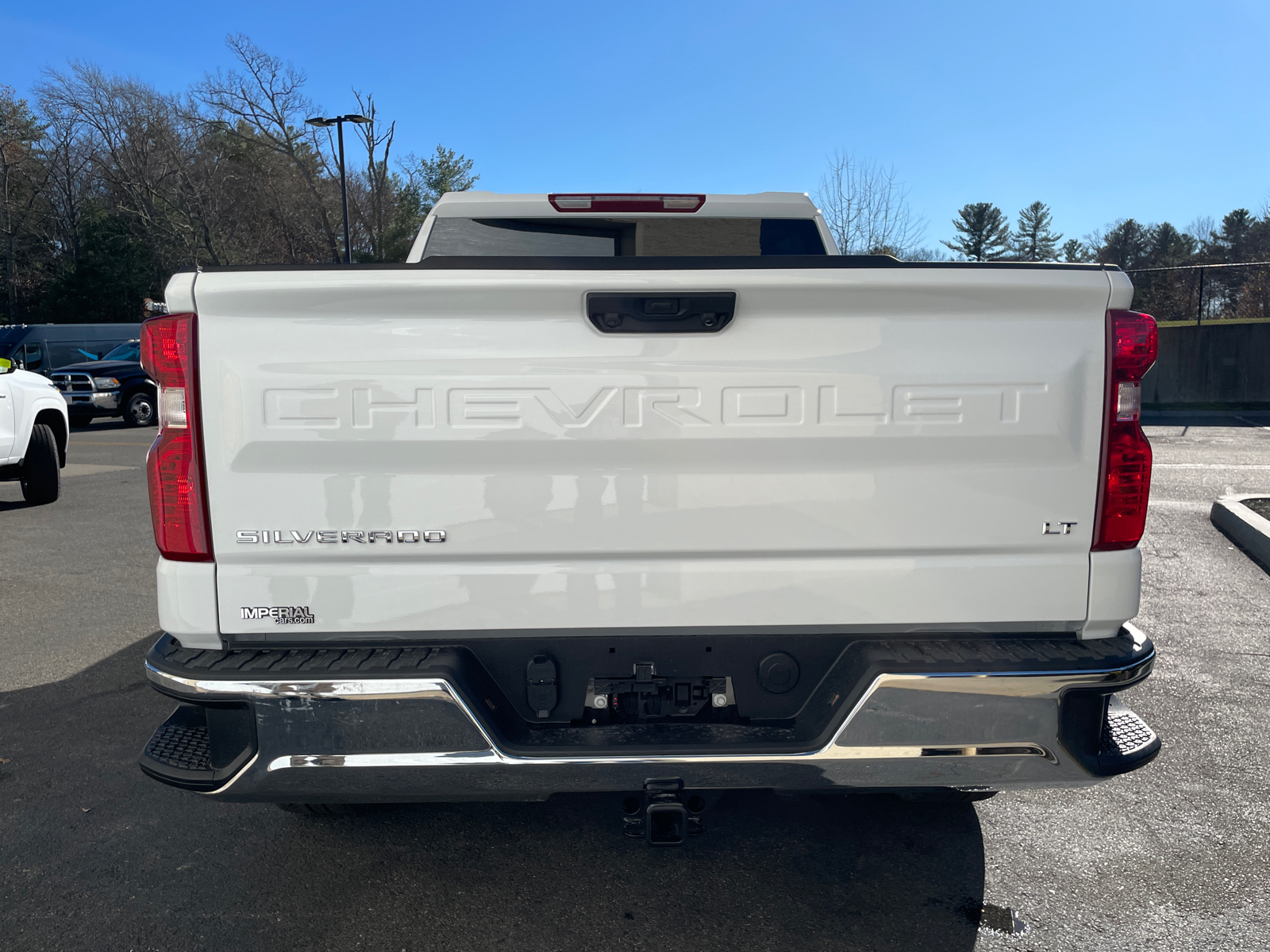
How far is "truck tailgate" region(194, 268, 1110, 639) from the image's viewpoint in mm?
2186

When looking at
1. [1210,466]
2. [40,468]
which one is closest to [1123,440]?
[40,468]

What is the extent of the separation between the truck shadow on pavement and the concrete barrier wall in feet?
74.4

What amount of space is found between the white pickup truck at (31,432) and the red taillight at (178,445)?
→ 325 inches

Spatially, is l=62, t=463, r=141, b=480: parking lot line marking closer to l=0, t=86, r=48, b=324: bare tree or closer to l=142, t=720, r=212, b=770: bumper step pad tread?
l=142, t=720, r=212, b=770: bumper step pad tread

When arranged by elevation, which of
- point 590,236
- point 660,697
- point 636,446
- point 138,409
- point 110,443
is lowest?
point 110,443

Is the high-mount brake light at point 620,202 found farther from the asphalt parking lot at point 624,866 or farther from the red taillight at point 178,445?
the asphalt parking lot at point 624,866

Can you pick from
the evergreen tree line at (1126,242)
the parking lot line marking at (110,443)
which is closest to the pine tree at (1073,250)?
the evergreen tree line at (1126,242)

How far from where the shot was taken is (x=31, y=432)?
951 cm

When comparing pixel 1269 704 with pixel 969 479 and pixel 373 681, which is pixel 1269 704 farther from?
pixel 373 681

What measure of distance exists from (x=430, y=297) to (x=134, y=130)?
59094 millimetres

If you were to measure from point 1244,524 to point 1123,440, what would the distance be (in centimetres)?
663

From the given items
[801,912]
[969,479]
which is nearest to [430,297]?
[969,479]

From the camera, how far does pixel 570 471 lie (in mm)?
2215

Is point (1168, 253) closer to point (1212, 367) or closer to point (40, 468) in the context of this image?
point (1212, 367)
